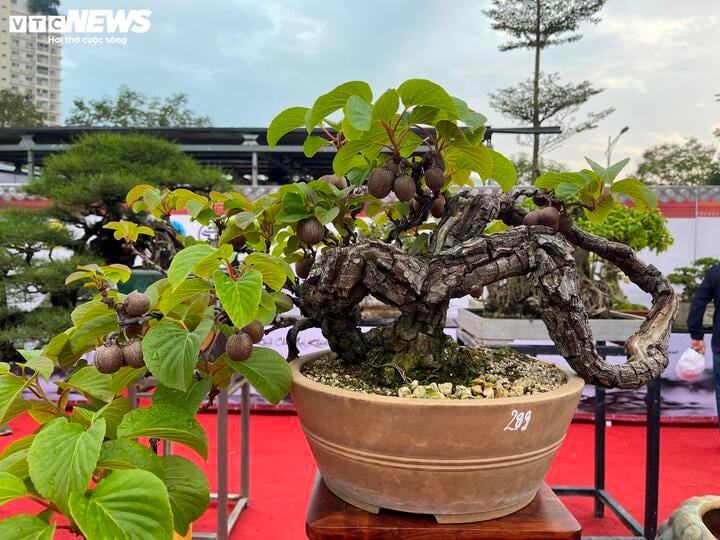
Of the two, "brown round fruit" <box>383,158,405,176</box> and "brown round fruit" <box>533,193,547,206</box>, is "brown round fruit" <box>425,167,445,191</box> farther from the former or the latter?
"brown round fruit" <box>533,193,547,206</box>

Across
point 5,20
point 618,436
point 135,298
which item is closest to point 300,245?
point 135,298

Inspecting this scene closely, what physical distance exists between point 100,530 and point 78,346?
0.21 m

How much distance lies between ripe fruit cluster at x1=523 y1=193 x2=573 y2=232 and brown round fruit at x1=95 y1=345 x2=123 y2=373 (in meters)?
0.42

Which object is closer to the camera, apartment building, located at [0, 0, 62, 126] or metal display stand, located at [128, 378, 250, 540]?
metal display stand, located at [128, 378, 250, 540]

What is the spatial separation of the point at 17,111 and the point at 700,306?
44.0ft

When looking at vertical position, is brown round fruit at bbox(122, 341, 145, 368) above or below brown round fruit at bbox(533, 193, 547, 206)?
below

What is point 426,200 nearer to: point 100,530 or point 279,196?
point 279,196

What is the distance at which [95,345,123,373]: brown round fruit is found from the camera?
431mm

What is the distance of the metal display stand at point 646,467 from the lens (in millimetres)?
1171

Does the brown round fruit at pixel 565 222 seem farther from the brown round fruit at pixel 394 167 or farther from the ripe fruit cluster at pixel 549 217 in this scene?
the brown round fruit at pixel 394 167

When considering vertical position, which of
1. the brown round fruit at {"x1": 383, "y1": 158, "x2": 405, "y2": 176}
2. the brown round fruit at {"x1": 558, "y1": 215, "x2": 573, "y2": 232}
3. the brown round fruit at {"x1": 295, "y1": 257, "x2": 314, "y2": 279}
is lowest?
the brown round fruit at {"x1": 295, "y1": 257, "x2": 314, "y2": 279}

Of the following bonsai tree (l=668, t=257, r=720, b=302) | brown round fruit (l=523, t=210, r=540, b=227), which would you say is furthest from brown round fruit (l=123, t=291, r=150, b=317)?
bonsai tree (l=668, t=257, r=720, b=302)

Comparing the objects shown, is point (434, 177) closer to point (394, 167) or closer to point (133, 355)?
point (394, 167)

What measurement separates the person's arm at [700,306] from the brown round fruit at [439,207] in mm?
1860
